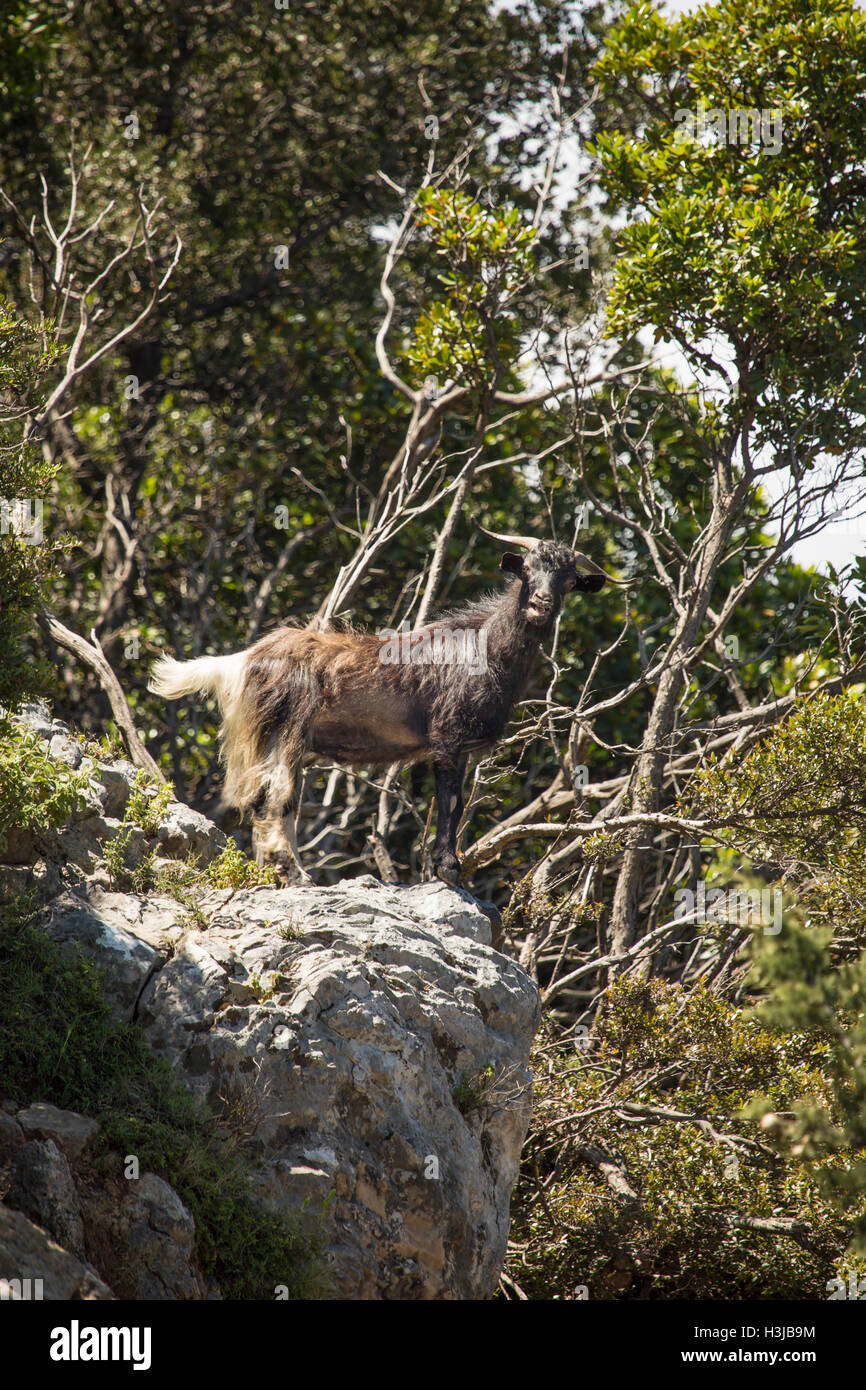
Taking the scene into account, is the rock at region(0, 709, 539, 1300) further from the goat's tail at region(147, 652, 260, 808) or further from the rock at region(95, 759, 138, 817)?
the goat's tail at region(147, 652, 260, 808)

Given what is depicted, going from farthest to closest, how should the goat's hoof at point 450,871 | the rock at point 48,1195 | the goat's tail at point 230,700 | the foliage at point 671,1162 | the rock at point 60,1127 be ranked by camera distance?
the foliage at point 671,1162
the goat's tail at point 230,700
the goat's hoof at point 450,871
the rock at point 60,1127
the rock at point 48,1195

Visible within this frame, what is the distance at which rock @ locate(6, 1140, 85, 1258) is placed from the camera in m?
4.52

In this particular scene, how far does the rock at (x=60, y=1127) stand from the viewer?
4848 mm

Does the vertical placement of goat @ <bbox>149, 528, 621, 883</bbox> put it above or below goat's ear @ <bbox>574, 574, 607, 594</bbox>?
below

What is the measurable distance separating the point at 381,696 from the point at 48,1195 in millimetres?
3495

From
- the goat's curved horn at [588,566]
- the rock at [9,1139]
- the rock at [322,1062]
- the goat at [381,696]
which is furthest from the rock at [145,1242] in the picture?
the goat's curved horn at [588,566]

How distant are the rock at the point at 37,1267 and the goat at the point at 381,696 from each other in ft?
9.59

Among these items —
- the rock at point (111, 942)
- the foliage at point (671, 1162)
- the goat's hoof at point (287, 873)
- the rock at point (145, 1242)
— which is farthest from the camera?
the foliage at point (671, 1162)

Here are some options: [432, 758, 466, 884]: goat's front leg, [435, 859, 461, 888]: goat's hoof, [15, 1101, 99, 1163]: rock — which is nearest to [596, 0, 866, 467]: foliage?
[432, 758, 466, 884]: goat's front leg

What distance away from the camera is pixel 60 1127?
4.89 metres

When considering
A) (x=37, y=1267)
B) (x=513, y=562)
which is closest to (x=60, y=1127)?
(x=37, y=1267)

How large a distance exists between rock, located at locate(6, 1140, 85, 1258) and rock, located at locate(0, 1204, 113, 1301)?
0.11 meters

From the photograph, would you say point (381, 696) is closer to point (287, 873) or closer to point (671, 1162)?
point (287, 873)

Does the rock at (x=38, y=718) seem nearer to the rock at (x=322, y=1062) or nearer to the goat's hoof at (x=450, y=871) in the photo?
the rock at (x=322, y=1062)
